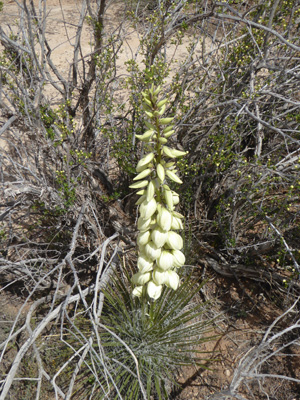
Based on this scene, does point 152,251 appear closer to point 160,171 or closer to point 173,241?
point 173,241

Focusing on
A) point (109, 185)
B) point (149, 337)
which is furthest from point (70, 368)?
point (109, 185)

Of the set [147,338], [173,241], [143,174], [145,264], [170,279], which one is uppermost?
[143,174]

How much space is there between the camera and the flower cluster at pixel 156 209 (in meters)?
1.38

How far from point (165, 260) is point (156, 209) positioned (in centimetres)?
29

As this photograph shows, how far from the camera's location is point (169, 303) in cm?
218

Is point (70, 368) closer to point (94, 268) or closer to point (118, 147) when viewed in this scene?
point (94, 268)

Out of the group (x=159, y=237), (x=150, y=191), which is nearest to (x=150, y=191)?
(x=150, y=191)

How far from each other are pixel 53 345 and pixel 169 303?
3.98ft

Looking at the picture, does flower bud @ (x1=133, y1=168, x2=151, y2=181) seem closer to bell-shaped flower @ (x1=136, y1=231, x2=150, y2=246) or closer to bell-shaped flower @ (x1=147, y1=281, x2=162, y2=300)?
bell-shaped flower @ (x1=136, y1=231, x2=150, y2=246)

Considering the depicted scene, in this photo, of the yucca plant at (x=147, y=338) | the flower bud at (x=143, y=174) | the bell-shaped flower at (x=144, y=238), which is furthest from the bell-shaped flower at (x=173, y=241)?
the yucca plant at (x=147, y=338)

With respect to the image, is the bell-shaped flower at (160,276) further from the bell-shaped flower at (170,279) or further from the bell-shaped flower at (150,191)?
the bell-shaped flower at (150,191)

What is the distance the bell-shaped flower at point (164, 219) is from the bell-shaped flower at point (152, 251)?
0.15m

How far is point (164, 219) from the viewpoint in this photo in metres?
1.50

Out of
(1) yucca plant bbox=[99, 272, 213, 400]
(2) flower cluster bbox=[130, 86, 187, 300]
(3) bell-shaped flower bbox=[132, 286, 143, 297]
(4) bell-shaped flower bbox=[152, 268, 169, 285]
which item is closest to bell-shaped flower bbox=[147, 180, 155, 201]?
(2) flower cluster bbox=[130, 86, 187, 300]
